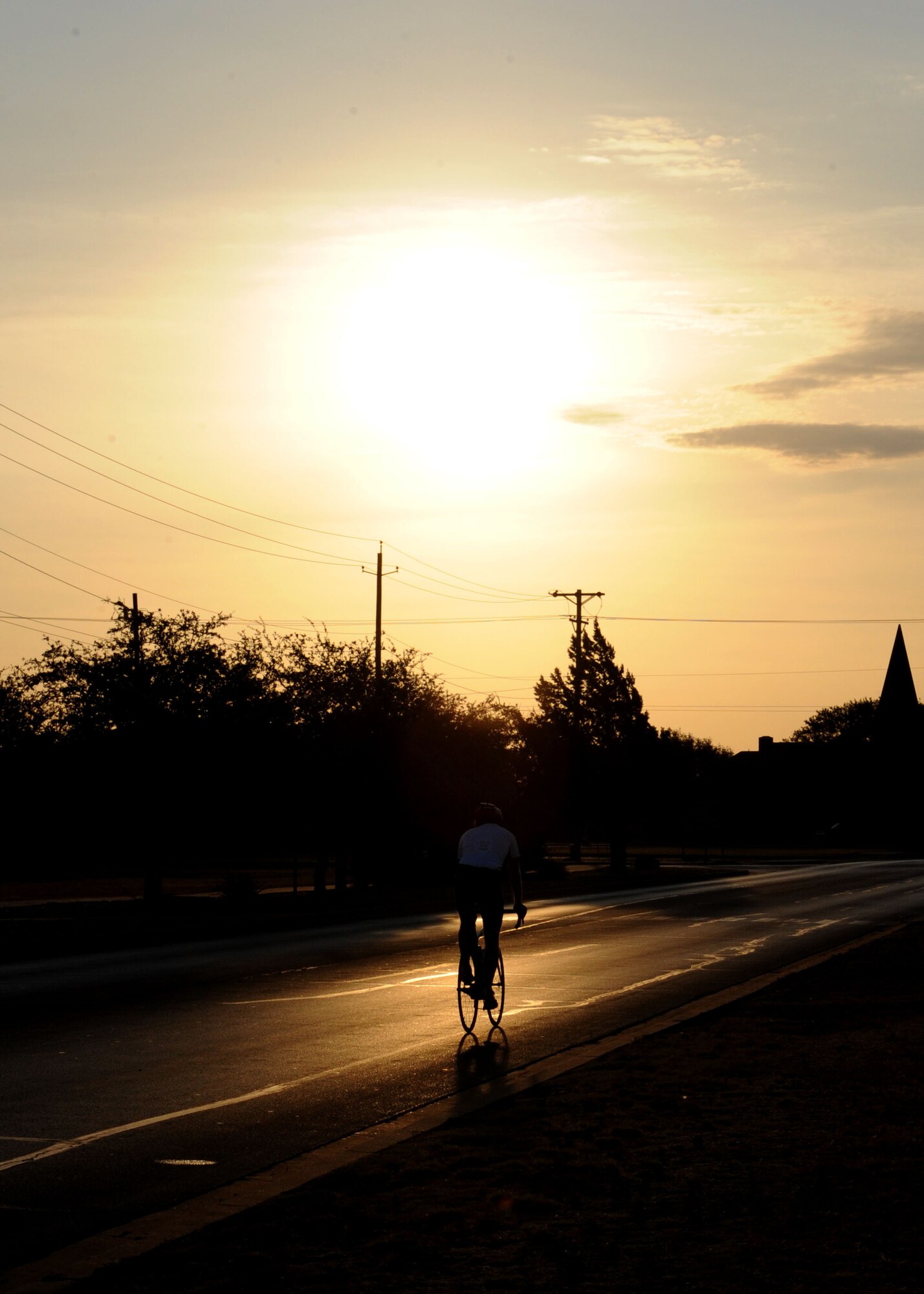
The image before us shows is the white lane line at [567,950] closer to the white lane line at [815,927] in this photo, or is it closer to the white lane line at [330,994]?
the white lane line at [815,927]

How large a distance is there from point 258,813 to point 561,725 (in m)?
28.3

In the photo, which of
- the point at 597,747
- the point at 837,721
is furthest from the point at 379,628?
the point at 837,721

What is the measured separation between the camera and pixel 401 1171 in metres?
7.23

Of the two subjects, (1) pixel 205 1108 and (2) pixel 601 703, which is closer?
(1) pixel 205 1108

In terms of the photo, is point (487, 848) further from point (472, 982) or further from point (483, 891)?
point (472, 982)

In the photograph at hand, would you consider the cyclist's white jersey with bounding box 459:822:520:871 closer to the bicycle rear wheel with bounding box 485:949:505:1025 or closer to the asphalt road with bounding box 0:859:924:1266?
the bicycle rear wheel with bounding box 485:949:505:1025

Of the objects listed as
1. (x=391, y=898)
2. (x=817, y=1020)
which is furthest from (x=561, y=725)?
(x=817, y=1020)

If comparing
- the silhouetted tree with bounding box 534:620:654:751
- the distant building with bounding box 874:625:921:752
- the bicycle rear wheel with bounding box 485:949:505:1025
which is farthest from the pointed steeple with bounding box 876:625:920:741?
the bicycle rear wheel with bounding box 485:949:505:1025

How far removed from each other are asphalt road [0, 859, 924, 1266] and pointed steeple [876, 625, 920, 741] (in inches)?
3772

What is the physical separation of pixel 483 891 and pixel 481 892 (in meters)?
0.02

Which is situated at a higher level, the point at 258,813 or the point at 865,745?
the point at 865,745

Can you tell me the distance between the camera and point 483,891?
12.8 meters

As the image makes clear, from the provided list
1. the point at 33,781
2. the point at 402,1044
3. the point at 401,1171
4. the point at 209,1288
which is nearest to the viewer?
the point at 209,1288

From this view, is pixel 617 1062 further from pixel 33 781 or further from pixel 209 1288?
pixel 33 781
